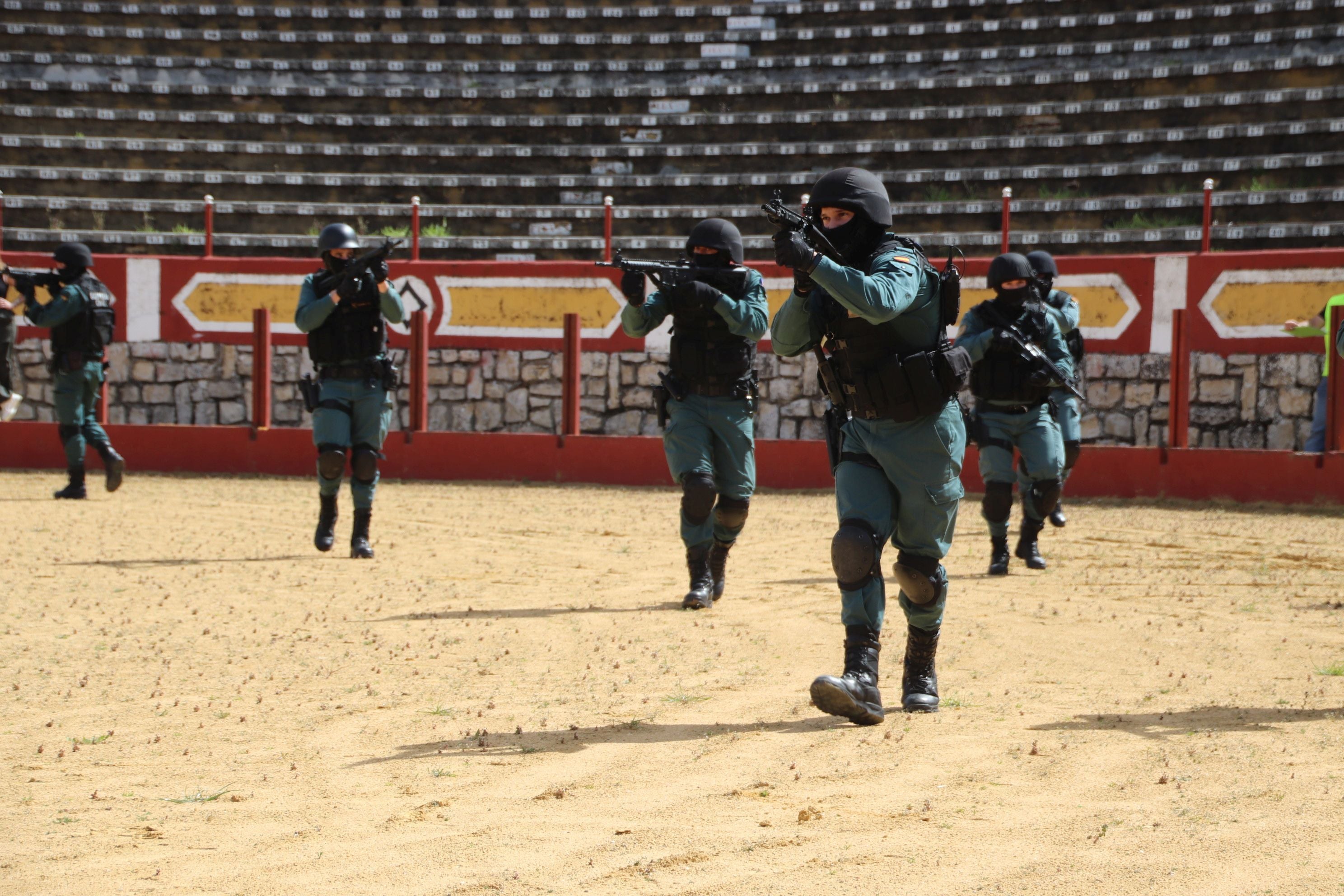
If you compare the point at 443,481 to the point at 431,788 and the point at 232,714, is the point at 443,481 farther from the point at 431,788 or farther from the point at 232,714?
the point at 431,788

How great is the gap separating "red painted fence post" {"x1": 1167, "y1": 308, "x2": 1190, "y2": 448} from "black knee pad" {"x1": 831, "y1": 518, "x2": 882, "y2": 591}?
8.70m

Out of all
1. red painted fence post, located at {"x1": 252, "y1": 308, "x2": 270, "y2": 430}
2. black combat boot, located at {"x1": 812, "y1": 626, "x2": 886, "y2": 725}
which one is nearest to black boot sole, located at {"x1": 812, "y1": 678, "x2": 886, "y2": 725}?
black combat boot, located at {"x1": 812, "y1": 626, "x2": 886, "y2": 725}

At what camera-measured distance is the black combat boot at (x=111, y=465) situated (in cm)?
1218

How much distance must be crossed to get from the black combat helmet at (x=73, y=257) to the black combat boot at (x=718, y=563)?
7.14m

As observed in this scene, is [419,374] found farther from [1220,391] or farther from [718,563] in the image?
[718,563]

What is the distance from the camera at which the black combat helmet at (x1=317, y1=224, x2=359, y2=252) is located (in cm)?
916

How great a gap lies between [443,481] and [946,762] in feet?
35.0

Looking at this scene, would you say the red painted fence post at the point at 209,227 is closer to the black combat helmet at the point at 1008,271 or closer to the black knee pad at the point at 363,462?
the black knee pad at the point at 363,462

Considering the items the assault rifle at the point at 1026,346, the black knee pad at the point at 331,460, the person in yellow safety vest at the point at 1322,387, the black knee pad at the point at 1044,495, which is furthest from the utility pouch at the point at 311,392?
the person in yellow safety vest at the point at 1322,387

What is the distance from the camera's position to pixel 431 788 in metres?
4.18

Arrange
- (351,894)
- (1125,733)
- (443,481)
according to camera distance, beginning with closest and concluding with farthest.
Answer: (351,894)
(1125,733)
(443,481)

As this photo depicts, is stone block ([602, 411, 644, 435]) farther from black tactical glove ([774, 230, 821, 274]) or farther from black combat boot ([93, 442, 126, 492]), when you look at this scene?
black tactical glove ([774, 230, 821, 274])

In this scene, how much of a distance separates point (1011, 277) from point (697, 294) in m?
2.08

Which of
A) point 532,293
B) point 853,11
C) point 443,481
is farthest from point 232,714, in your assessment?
point 853,11
